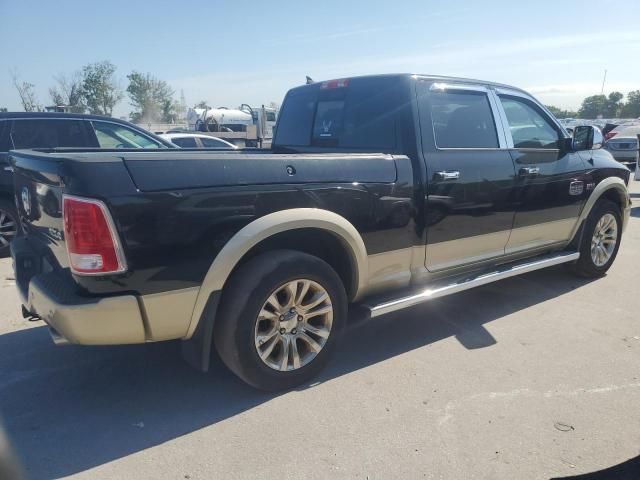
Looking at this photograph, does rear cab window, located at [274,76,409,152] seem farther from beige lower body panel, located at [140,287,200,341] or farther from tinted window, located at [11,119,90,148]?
tinted window, located at [11,119,90,148]

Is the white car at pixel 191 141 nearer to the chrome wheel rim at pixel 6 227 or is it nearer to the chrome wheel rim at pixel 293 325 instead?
the chrome wheel rim at pixel 6 227

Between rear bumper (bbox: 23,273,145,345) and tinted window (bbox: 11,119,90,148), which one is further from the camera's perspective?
tinted window (bbox: 11,119,90,148)

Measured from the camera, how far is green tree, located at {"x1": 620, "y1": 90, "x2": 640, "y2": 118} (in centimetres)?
6611

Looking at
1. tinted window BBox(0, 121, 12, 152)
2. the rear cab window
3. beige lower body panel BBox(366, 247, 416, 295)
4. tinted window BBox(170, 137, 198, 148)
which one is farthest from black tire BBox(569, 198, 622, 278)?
tinted window BBox(170, 137, 198, 148)

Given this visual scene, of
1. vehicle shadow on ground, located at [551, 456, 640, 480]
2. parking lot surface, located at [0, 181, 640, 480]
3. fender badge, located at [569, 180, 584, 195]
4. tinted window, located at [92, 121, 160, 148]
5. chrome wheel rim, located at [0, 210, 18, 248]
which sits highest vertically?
tinted window, located at [92, 121, 160, 148]

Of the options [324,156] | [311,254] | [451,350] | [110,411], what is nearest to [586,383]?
[451,350]

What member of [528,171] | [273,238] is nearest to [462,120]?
[528,171]

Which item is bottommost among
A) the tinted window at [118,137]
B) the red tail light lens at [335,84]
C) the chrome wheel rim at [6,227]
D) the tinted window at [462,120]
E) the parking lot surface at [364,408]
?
the parking lot surface at [364,408]

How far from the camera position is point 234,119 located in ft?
94.9

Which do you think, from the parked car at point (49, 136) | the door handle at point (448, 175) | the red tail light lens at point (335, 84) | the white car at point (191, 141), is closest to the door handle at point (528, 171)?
the door handle at point (448, 175)

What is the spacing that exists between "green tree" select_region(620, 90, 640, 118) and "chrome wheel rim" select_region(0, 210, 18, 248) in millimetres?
75446

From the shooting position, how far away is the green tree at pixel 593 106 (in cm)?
7212

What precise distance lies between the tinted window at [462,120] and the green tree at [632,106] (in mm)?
73973

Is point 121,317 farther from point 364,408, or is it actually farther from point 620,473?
point 620,473
